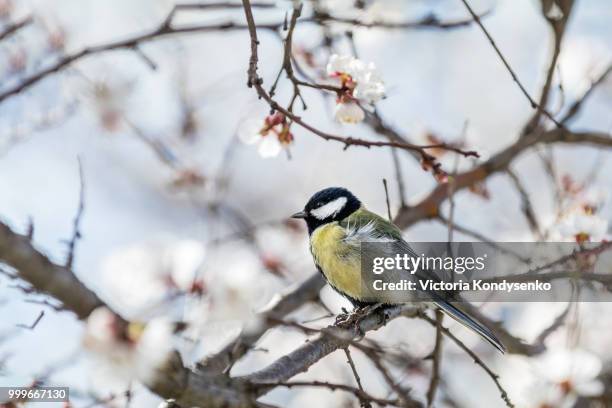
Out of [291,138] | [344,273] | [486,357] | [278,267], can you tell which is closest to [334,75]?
[291,138]

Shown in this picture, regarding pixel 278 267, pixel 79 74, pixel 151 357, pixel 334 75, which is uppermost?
pixel 79 74

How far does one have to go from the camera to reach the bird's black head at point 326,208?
3.83 m

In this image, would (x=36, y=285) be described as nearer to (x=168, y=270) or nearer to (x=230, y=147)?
(x=168, y=270)

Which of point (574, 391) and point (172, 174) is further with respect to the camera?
point (172, 174)

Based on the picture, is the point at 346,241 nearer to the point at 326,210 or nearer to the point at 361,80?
the point at 326,210

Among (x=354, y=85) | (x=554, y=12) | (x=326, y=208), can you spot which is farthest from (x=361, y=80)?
(x=554, y=12)

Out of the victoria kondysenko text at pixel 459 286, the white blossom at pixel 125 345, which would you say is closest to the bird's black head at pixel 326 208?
the victoria kondysenko text at pixel 459 286

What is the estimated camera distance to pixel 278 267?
14.9 feet

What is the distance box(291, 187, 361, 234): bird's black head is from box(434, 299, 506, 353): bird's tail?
0.80 m

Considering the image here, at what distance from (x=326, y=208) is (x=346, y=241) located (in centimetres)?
35

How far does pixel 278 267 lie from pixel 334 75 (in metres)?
1.95

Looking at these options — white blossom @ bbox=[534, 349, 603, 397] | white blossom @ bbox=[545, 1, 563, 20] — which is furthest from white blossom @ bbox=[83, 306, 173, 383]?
white blossom @ bbox=[545, 1, 563, 20]

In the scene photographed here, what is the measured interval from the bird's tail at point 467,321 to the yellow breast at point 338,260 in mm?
376

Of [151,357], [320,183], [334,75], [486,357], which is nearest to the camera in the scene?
[151,357]
